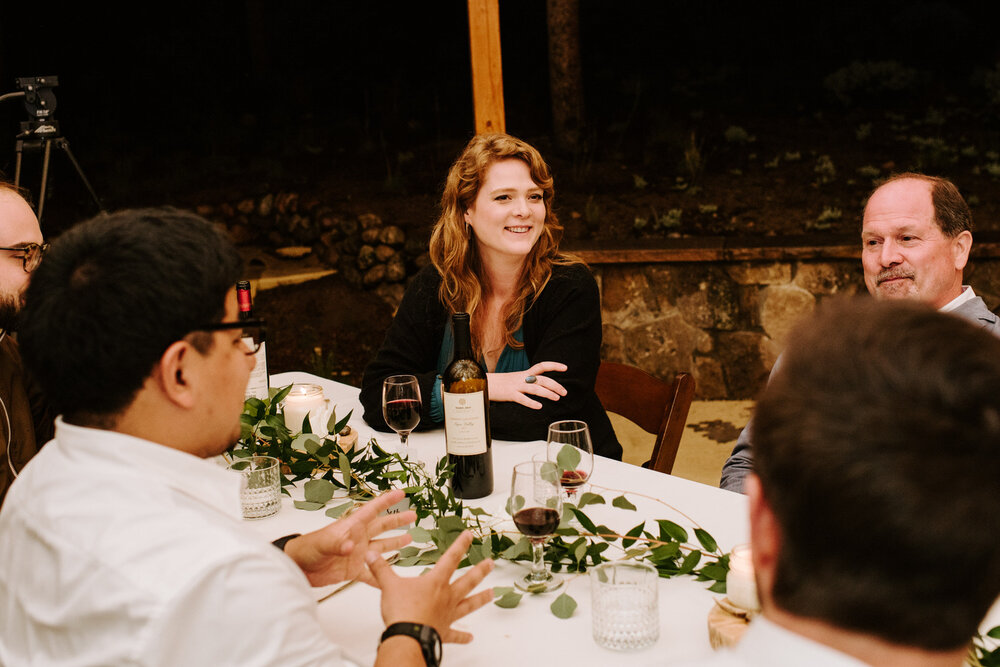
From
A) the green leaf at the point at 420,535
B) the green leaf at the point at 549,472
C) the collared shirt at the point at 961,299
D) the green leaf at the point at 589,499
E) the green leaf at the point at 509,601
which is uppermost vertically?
the collared shirt at the point at 961,299

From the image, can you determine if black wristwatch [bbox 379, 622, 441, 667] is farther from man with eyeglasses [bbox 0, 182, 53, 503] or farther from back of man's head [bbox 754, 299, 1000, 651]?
man with eyeglasses [bbox 0, 182, 53, 503]

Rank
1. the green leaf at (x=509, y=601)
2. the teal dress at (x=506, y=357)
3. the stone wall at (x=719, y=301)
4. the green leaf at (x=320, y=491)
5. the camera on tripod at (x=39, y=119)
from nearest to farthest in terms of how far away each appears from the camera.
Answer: the green leaf at (x=509, y=601)
the green leaf at (x=320, y=491)
the teal dress at (x=506, y=357)
the camera on tripod at (x=39, y=119)
the stone wall at (x=719, y=301)

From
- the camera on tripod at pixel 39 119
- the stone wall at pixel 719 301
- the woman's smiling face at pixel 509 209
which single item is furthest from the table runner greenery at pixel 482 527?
the stone wall at pixel 719 301

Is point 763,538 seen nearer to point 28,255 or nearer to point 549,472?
point 549,472

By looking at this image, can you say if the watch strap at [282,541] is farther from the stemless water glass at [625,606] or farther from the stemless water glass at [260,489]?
the stemless water glass at [625,606]

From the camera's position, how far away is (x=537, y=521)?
4.31 ft

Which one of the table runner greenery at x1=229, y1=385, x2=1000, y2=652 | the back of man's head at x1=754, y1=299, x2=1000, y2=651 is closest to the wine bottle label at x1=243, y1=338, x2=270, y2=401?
the table runner greenery at x1=229, y1=385, x2=1000, y2=652

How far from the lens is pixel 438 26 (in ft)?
27.6

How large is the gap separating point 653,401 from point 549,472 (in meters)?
1.10

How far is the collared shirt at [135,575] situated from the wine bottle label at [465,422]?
672 mm

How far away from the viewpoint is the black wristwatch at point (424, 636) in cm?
107

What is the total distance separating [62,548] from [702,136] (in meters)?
6.32

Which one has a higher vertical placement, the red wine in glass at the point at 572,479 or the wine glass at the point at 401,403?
the wine glass at the point at 401,403

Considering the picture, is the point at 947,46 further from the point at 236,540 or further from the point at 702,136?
the point at 236,540
